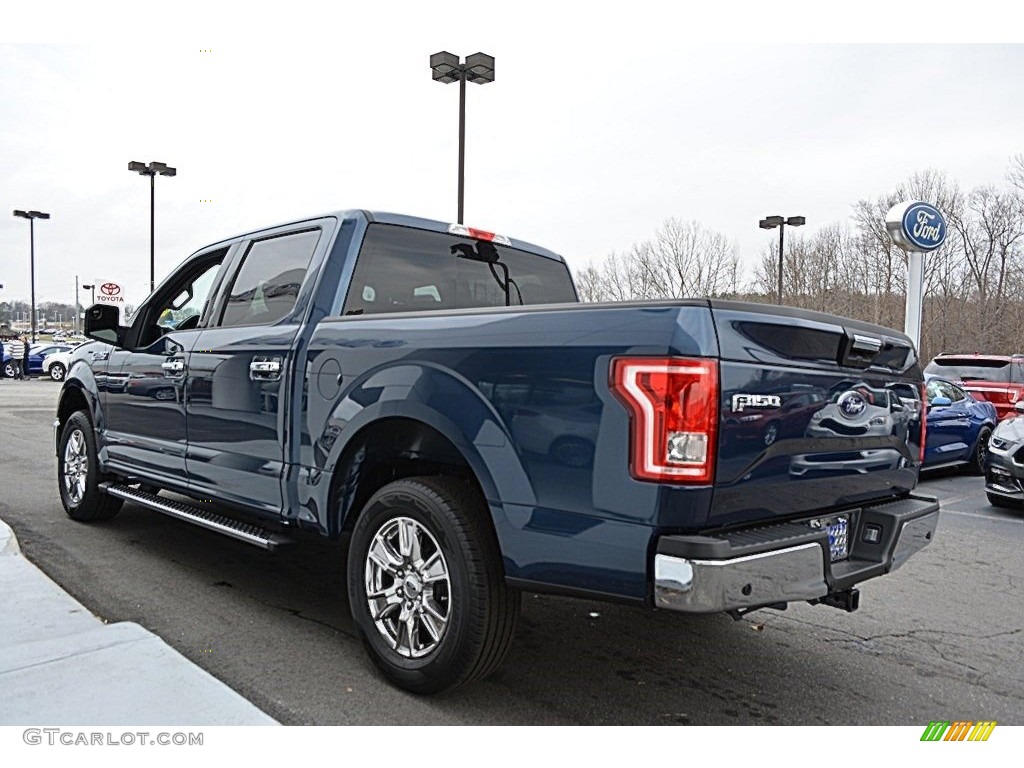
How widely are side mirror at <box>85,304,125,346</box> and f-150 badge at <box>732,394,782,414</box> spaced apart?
175 inches

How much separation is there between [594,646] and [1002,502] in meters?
6.20

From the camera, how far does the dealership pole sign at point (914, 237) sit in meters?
12.0

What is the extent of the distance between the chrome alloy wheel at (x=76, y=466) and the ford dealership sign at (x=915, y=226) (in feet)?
35.2

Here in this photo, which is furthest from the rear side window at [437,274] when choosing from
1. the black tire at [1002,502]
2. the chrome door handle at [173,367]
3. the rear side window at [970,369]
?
the rear side window at [970,369]

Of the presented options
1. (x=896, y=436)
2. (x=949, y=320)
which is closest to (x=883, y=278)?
(x=949, y=320)

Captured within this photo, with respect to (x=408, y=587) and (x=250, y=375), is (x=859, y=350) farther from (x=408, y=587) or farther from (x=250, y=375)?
(x=250, y=375)

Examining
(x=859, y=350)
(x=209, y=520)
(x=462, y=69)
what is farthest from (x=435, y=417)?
(x=462, y=69)

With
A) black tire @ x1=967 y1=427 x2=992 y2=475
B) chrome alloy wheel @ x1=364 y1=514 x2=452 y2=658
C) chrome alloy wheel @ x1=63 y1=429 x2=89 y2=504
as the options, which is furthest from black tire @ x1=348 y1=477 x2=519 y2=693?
black tire @ x1=967 y1=427 x2=992 y2=475

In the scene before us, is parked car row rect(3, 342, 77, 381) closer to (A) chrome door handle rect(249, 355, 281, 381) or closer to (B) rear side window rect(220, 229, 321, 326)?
(B) rear side window rect(220, 229, 321, 326)

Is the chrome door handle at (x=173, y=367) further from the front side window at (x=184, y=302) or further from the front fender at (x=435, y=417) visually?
the front fender at (x=435, y=417)

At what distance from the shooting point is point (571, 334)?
283cm

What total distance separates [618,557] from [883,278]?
38.9 m

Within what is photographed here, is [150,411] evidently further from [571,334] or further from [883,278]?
[883,278]

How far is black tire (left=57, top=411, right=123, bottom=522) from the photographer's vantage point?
6.04m
